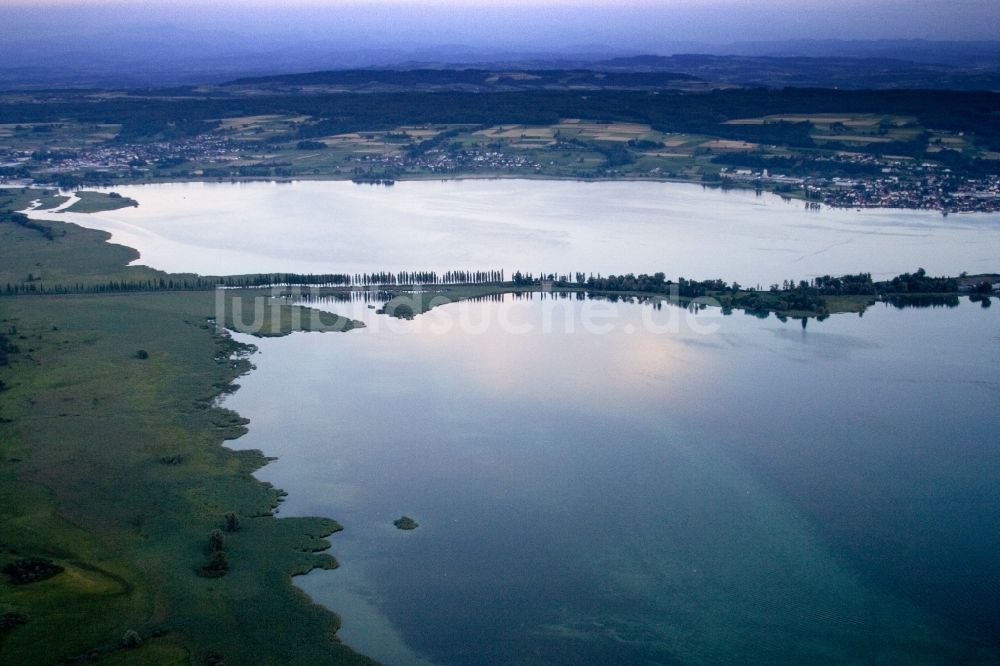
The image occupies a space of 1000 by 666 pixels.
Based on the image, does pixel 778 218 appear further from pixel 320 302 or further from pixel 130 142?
pixel 130 142

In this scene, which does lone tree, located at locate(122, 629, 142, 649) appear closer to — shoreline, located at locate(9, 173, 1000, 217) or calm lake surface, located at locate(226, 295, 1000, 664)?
calm lake surface, located at locate(226, 295, 1000, 664)

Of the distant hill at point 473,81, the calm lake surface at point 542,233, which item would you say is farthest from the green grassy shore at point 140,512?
the distant hill at point 473,81

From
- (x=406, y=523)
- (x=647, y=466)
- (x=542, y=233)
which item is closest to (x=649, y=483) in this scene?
(x=647, y=466)

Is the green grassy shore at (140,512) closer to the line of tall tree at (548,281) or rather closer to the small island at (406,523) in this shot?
the small island at (406,523)

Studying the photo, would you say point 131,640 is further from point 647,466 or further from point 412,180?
point 412,180

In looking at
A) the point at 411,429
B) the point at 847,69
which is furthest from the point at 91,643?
the point at 847,69

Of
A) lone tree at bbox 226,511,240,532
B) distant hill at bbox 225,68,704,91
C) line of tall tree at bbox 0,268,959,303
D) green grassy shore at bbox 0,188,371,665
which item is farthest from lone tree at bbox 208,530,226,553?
distant hill at bbox 225,68,704,91
